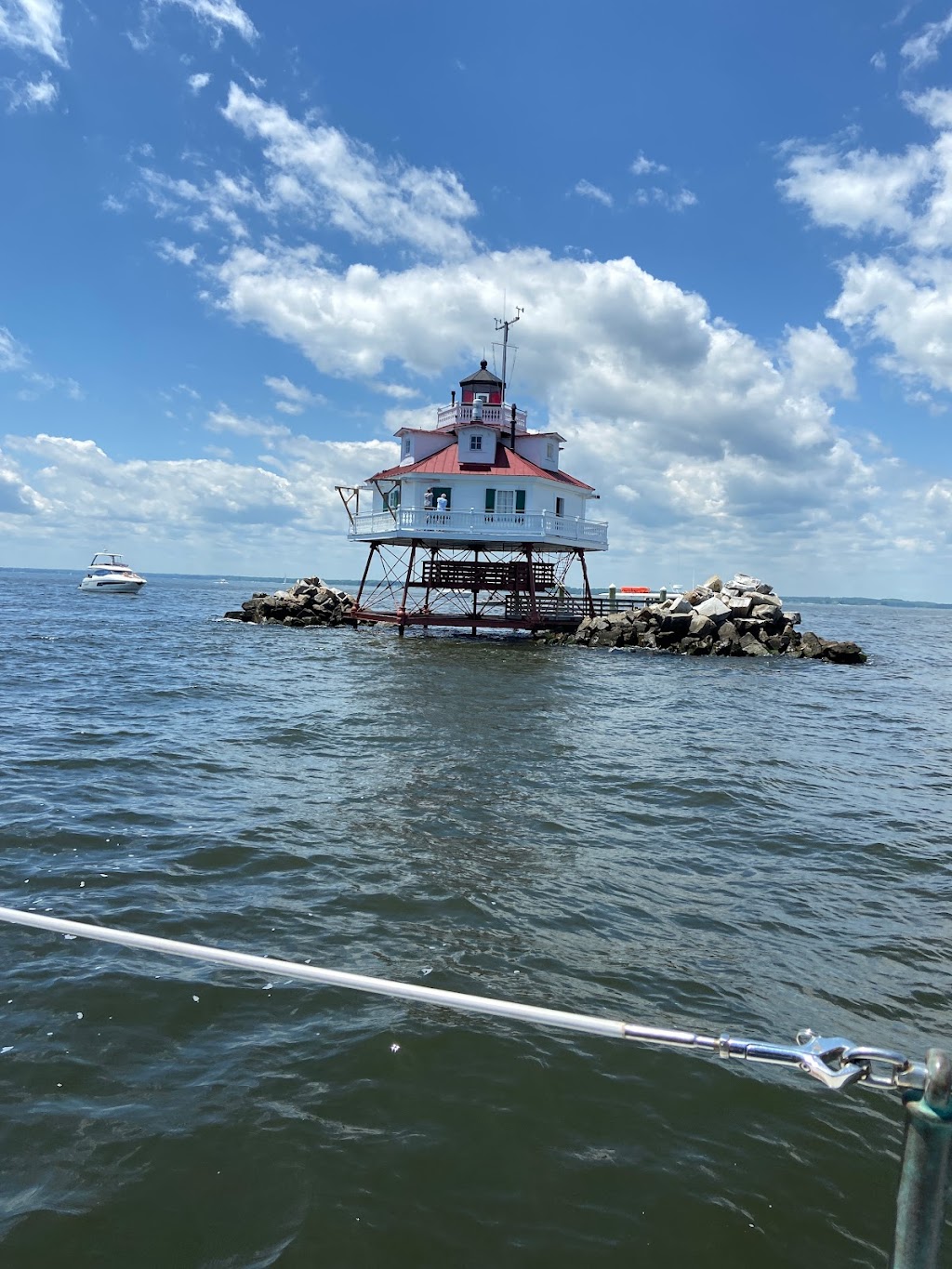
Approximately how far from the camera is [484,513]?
110ft

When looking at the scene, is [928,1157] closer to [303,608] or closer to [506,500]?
[506,500]

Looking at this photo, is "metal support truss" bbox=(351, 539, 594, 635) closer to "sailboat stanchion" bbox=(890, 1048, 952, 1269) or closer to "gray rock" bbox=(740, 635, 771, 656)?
"gray rock" bbox=(740, 635, 771, 656)

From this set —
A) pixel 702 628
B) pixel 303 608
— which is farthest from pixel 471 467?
pixel 303 608

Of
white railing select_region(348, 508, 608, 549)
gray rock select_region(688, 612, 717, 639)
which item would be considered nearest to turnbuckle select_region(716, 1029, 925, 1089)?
A: white railing select_region(348, 508, 608, 549)

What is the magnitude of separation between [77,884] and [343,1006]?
3.16 metres

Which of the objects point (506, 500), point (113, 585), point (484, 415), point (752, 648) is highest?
point (484, 415)

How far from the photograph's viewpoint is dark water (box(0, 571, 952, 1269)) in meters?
3.64

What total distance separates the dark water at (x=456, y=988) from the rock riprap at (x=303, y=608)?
30.2 meters

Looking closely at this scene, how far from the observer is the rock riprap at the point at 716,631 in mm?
33500

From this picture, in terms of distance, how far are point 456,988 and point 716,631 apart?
101 ft

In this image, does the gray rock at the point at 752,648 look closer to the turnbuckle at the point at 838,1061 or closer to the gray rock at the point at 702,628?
Result: the gray rock at the point at 702,628

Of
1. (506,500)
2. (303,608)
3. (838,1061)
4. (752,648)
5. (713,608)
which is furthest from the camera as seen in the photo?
(303,608)

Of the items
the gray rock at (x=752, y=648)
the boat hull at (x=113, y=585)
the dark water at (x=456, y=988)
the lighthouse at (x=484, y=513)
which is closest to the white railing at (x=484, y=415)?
the lighthouse at (x=484, y=513)

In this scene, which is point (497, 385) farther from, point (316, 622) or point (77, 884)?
point (77, 884)
